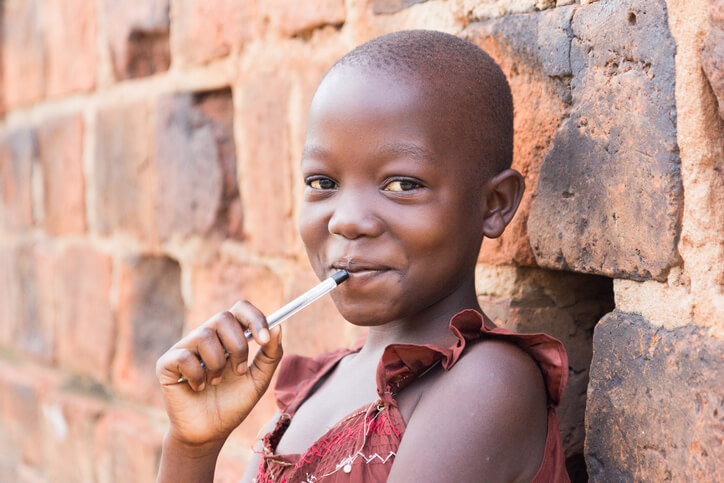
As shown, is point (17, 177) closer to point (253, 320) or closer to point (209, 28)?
point (209, 28)

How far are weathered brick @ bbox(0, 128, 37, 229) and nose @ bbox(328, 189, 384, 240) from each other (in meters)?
1.90

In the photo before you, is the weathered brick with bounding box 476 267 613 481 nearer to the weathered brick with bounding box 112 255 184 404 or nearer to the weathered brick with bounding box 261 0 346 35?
the weathered brick with bounding box 261 0 346 35

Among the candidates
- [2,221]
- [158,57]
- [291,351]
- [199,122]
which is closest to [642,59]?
[291,351]

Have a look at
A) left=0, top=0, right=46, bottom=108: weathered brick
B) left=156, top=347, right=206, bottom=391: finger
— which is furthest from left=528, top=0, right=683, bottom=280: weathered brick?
left=0, top=0, right=46, bottom=108: weathered brick

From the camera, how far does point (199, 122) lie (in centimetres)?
189

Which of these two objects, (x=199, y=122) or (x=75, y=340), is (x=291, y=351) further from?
(x=75, y=340)

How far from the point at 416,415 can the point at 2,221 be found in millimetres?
2312

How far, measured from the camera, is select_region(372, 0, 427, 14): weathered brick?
4.57ft

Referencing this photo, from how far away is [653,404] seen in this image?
0.98 metres

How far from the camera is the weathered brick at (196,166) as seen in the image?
1.83 m

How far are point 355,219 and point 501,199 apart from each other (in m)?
0.21

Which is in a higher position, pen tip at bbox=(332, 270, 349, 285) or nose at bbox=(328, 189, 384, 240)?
nose at bbox=(328, 189, 384, 240)

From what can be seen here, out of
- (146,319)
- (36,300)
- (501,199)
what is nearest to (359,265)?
(501,199)

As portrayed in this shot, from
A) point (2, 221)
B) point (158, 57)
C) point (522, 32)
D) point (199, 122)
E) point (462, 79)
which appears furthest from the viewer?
point (2, 221)
